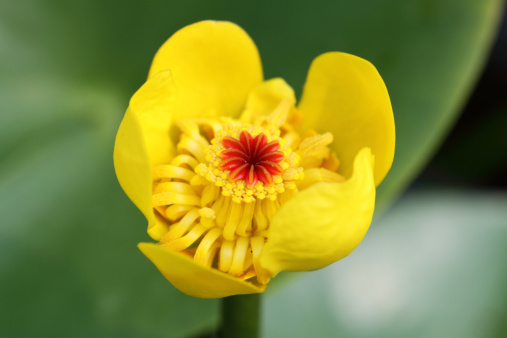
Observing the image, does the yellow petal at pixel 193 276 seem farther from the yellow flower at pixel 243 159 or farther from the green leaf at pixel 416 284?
the green leaf at pixel 416 284

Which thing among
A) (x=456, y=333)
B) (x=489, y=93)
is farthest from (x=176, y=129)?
(x=489, y=93)

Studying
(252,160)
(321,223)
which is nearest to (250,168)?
(252,160)

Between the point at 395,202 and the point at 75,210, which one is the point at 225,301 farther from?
the point at 395,202

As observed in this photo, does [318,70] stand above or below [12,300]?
above

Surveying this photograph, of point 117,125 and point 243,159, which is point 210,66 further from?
point 117,125

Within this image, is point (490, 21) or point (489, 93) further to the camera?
point (489, 93)

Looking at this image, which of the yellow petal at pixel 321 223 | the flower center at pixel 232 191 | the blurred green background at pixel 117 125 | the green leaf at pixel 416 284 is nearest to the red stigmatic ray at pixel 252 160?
the flower center at pixel 232 191
